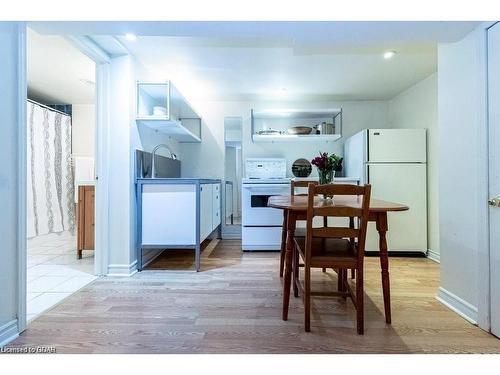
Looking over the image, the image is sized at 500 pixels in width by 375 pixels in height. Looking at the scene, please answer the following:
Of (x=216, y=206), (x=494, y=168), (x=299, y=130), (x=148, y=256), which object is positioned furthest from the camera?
(x=299, y=130)

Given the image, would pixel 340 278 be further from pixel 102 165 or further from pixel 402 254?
pixel 102 165

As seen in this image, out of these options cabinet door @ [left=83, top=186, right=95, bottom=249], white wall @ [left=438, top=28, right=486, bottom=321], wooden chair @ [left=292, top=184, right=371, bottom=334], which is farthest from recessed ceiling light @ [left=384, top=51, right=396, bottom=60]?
cabinet door @ [left=83, top=186, right=95, bottom=249]

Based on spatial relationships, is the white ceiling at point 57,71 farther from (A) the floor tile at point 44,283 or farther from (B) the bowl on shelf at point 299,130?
(B) the bowl on shelf at point 299,130

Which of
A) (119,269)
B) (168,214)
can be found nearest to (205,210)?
(168,214)

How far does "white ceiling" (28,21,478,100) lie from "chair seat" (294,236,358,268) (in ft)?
4.37

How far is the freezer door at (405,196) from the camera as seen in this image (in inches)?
123

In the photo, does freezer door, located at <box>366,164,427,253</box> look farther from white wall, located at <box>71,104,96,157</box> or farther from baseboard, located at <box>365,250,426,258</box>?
white wall, located at <box>71,104,96,157</box>

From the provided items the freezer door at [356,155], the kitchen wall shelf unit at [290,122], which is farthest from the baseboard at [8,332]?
the freezer door at [356,155]

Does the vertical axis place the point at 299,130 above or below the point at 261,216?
above

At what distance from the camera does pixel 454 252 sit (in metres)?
1.85

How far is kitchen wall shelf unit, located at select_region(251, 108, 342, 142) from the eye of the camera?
3.82m

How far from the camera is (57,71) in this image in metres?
3.23

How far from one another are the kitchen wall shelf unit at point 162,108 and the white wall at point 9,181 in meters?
1.20

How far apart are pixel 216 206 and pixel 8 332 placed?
253 cm
